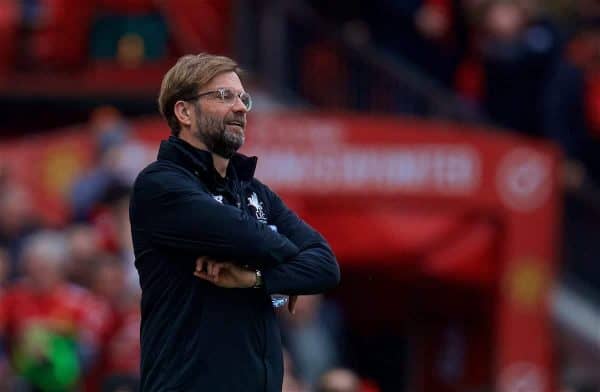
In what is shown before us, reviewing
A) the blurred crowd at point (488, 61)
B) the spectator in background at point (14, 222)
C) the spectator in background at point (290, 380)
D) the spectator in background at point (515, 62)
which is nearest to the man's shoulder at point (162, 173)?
the spectator in background at point (290, 380)

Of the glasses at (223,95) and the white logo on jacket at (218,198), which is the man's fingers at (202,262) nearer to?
the white logo on jacket at (218,198)

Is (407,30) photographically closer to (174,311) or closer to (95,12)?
Answer: (95,12)

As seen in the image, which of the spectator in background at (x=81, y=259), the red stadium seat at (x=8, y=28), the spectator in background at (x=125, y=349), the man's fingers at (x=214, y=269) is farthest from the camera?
the red stadium seat at (x=8, y=28)

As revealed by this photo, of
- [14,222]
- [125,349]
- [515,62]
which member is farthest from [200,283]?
[515,62]

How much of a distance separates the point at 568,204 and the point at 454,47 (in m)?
2.03

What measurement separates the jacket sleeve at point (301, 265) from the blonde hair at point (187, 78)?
48 centimetres

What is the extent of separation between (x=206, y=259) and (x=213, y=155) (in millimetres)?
345

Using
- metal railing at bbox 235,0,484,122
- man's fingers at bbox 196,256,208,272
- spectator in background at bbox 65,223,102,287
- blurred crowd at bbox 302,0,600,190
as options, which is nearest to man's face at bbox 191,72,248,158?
man's fingers at bbox 196,256,208,272

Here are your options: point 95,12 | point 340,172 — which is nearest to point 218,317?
point 340,172

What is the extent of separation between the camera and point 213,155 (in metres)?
5.23

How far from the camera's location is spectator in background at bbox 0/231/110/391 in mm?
9516

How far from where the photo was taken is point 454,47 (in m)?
13.7

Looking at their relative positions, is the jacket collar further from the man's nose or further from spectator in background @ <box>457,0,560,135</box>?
spectator in background @ <box>457,0,560,135</box>

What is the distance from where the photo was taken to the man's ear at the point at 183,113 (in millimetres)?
5227
